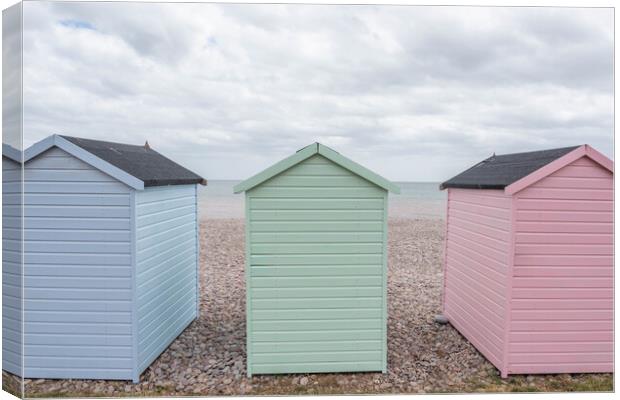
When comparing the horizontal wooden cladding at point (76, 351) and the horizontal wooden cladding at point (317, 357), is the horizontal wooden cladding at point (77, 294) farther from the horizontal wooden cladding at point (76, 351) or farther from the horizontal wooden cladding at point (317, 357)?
the horizontal wooden cladding at point (317, 357)

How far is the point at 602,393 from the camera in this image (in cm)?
533

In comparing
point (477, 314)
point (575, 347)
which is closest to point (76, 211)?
point (477, 314)

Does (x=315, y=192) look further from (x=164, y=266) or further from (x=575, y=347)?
(x=575, y=347)

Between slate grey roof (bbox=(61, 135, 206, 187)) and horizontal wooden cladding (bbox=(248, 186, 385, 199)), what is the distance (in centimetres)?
152

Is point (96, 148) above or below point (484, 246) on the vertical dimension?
above

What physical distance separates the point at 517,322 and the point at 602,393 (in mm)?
1360

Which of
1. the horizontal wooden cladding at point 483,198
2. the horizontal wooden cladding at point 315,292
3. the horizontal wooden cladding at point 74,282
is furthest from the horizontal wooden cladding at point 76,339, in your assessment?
the horizontal wooden cladding at point 483,198

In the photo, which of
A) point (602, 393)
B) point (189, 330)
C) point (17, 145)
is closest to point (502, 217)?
point (602, 393)

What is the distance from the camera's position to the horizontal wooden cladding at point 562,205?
529 centimetres

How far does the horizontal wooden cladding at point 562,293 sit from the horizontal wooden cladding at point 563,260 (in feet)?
1.10

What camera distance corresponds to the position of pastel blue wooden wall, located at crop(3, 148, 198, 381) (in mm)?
5145

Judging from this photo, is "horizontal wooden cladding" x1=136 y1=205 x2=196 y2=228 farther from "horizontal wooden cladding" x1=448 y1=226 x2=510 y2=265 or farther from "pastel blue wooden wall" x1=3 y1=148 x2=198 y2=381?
"horizontal wooden cladding" x1=448 y1=226 x2=510 y2=265

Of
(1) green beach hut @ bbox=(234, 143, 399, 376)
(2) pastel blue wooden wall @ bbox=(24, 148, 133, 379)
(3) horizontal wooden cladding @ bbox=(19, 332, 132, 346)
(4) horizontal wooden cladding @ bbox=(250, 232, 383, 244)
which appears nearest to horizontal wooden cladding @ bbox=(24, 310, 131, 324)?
(2) pastel blue wooden wall @ bbox=(24, 148, 133, 379)

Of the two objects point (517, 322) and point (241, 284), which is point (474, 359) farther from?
point (241, 284)
